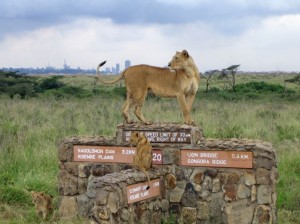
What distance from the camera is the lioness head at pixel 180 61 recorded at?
865cm

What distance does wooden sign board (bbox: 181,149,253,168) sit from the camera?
26.7 feet

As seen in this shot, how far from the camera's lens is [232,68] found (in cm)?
4397

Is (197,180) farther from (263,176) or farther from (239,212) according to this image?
(263,176)

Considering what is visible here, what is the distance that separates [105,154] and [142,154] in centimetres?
87

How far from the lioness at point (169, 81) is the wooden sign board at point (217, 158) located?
0.57 metres

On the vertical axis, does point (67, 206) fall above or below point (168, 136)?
below

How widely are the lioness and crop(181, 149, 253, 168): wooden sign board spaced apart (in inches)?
22.3

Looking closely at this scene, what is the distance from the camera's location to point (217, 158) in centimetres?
823

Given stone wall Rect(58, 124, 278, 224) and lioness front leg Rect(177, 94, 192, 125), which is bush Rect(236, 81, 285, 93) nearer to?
lioness front leg Rect(177, 94, 192, 125)

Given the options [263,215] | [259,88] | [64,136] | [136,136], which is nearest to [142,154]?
[136,136]

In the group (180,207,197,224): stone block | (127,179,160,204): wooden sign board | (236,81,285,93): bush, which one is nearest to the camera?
(127,179,160,204): wooden sign board

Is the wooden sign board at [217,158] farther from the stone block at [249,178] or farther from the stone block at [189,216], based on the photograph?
the stone block at [189,216]

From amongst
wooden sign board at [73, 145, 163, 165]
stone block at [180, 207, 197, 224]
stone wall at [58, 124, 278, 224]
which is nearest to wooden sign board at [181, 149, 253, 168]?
stone wall at [58, 124, 278, 224]

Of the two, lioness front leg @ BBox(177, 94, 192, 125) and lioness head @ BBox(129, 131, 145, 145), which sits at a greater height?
lioness front leg @ BBox(177, 94, 192, 125)
